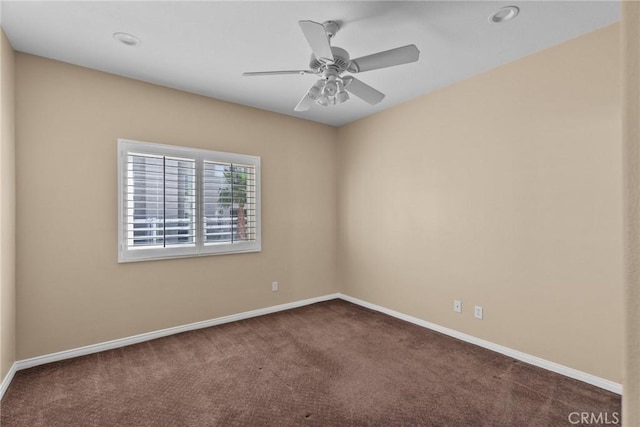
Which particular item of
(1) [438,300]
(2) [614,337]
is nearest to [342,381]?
(1) [438,300]

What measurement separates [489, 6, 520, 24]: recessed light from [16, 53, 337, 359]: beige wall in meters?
2.80

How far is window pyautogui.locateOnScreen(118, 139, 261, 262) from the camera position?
3.26 m

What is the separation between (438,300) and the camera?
11.9ft

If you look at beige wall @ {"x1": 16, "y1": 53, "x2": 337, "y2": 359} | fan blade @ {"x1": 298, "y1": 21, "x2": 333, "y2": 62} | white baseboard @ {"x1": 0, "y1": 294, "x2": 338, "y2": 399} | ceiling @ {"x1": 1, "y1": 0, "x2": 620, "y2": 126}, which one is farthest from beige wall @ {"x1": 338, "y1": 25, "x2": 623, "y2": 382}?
beige wall @ {"x1": 16, "y1": 53, "x2": 337, "y2": 359}

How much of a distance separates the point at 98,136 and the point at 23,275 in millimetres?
1394

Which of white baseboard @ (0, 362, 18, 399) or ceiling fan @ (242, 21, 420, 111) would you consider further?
white baseboard @ (0, 362, 18, 399)

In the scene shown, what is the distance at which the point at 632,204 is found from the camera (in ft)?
1.63

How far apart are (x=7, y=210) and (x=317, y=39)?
8.89 ft

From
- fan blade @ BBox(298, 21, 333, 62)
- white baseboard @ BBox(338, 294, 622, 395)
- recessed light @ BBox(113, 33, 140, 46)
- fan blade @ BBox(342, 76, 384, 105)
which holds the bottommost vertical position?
white baseboard @ BBox(338, 294, 622, 395)

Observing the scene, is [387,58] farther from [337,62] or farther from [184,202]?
[184,202]

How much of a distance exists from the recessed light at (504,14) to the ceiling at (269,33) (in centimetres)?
4

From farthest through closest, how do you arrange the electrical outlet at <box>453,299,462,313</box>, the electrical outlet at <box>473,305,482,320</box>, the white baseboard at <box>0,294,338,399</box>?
1. the electrical outlet at <box>453,299,462,313</box>
2. the electrical outlet at <box>473,305,482,320</box>
3. the white baseboard at <box>0,294,338,399</box>

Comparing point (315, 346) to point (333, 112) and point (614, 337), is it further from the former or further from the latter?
point (333, 112)

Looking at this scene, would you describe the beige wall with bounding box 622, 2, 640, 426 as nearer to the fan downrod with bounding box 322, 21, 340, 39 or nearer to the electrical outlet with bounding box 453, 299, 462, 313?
the fan downrod with bounding box 322, 21, 340, 39
